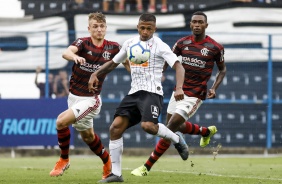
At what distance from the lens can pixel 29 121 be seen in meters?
22.5

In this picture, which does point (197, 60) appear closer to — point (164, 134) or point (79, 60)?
point (164, 134)

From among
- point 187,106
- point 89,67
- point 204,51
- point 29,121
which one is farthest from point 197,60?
point 29,121

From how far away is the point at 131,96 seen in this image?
12875 mm

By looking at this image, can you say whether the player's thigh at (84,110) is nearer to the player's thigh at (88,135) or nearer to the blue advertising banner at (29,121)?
the player's thigh at (88,135)

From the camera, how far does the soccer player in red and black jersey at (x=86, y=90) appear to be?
13539 mm

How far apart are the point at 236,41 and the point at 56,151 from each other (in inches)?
189

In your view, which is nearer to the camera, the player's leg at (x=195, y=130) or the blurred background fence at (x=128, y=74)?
the player's leg at (x=195, y=130)

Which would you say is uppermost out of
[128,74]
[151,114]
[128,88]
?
[151,114]

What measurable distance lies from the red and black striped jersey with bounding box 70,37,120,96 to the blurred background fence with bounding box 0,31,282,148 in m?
8.55

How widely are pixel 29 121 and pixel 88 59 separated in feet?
29.7

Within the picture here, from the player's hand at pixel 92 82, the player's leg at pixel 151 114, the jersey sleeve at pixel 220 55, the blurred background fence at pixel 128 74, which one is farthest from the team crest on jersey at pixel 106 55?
the blurred background fence at pixel 128 74

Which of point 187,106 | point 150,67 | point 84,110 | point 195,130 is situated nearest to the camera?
point 150,67

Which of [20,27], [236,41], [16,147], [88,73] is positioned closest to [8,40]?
[20,27]

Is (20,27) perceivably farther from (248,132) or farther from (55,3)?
(248,132)
